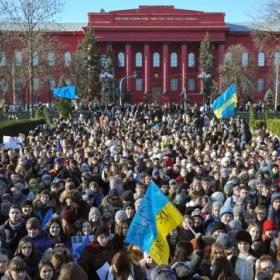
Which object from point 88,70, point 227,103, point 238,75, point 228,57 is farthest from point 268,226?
point 228,57

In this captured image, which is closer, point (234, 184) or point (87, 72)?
point (234, 184)

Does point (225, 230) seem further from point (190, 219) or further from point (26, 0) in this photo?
point (26, 0)

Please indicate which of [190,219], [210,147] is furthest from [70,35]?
[190,219]

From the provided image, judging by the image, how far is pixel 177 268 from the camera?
260 inches

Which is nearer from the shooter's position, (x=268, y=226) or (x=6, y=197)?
(x=268, y=226)

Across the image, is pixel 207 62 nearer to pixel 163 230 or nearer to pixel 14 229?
pixel 14 229

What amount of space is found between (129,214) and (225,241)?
2256mm

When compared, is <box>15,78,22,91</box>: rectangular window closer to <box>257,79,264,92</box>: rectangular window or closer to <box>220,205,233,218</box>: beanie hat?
<box>257,79,264,92</box>: rectangular window

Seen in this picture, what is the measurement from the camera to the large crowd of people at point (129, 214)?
6852mm

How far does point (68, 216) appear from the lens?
887 cm

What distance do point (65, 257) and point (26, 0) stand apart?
37406 millimetres

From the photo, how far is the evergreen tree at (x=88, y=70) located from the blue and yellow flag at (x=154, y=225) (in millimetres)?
57864

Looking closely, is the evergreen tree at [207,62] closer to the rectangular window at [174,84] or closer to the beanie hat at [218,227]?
the rectangular window at [174,84]

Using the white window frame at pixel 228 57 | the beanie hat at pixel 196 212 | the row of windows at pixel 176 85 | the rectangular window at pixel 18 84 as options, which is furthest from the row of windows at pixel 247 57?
the beanie hat at pixel 196 212
